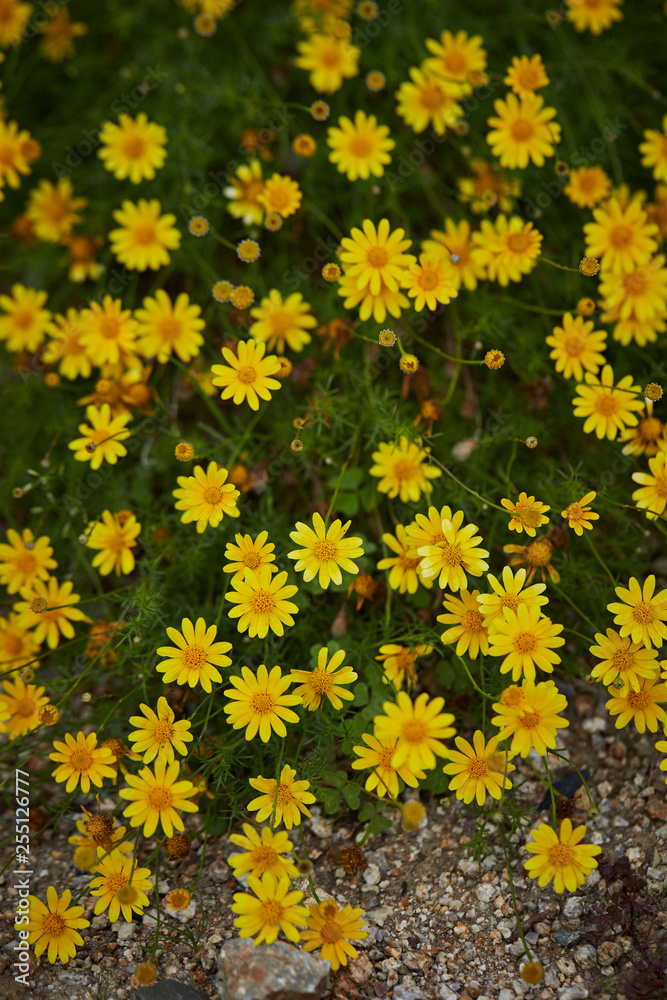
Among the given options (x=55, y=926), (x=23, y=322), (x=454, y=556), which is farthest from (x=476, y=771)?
(x=23, y=322)

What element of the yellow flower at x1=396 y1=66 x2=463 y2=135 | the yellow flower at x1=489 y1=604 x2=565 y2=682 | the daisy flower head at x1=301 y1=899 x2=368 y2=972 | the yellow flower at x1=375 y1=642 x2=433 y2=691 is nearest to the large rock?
the daisy flower head at x1=301 y1=899 x2=368 y2=972

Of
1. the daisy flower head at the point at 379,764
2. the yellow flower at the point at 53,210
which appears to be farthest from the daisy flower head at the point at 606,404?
the yellow flower at the point at 53,210

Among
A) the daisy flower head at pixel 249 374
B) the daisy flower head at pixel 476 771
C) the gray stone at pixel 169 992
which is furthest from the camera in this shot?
the daisy flower head at pixel 249 374

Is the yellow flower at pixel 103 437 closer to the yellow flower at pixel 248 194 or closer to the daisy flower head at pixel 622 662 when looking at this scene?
the yellow flower at pixel 248 194

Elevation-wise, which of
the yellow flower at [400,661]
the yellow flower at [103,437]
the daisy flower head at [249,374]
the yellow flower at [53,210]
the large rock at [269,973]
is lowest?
the large rock at [269,973]

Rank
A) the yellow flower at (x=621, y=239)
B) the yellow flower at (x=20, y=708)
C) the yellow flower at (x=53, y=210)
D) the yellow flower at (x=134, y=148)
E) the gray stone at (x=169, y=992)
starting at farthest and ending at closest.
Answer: the yellow flower at (x=53, y=210) < the yellow flower at (x=134, y=148) < the yellow flower at (x=621, y=239) < the yellow flower at (x=20, y=708) < the gray stone at (x=169, y=992)

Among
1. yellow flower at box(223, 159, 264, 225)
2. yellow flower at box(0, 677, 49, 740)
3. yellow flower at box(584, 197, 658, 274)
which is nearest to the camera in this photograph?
yellow flower at box(0, 677, 49, 740)

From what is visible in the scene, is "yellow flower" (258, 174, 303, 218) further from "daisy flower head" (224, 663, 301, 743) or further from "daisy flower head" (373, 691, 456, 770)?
"daisy flower head" (373, 691, 456, 770)

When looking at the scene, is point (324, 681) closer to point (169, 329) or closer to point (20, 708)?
point (20, 708)
